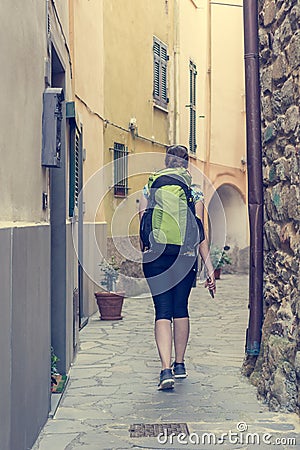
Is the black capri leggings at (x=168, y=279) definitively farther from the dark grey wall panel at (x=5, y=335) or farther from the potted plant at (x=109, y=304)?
the potted plant at (x=109, y=304)

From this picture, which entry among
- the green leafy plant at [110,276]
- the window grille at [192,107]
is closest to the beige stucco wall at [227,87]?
the window grille at [192,107]

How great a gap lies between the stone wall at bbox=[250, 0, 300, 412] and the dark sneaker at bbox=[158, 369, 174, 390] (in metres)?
0.59

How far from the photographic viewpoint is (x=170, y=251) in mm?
5562

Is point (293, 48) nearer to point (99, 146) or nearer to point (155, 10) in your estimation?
point (99, 146)

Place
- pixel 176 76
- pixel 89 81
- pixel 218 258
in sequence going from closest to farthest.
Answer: pixel 89 81 < pixel 176 76 < pixel 218 258

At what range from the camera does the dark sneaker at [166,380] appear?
17.6 feet

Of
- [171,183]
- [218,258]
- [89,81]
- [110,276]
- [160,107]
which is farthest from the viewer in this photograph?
[218,258]

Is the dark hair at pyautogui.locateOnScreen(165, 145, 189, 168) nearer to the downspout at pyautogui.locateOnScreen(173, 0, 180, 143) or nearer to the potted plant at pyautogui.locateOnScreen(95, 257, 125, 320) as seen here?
the potted plant at pyautogui.locateOnScreen(95, 257, 125, 320)

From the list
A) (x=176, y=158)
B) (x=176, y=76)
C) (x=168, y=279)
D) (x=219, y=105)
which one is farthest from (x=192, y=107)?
(x=168, y=279)

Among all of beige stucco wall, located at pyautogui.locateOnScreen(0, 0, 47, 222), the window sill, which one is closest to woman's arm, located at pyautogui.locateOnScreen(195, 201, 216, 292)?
beige stucco wall, located at pyautogui.locateOnScreen(0, 0, 47, 222)

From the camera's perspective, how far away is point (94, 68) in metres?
10.2

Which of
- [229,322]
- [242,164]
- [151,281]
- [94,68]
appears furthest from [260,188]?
[242,164]

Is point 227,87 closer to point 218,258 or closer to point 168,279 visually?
point 218,258

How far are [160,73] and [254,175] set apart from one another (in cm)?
921
